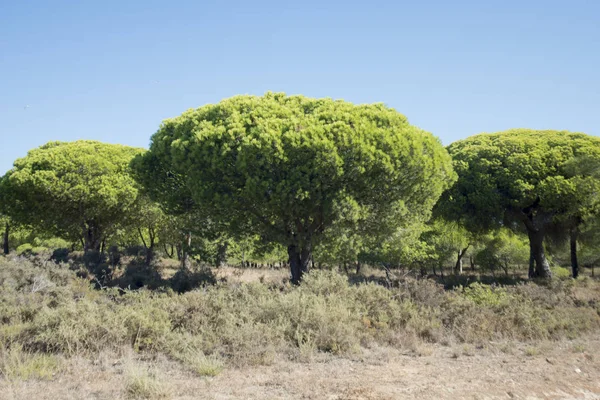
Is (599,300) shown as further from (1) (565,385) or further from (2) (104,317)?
(2) (104,317)

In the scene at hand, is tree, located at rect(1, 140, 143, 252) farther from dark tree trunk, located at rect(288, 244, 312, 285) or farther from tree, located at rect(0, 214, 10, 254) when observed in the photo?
dark tree trunk, located at rect(288, 244, 312, 285)

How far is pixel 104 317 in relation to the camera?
827 cm

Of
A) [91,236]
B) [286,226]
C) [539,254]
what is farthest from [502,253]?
[91,236]

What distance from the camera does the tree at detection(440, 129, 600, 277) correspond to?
68.5ft

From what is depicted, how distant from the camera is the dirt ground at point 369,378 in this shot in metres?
5.85

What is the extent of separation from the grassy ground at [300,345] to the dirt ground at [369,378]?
0.08ft

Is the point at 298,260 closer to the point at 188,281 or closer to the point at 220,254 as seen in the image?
the point at 188,281

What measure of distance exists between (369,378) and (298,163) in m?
→ 9.34

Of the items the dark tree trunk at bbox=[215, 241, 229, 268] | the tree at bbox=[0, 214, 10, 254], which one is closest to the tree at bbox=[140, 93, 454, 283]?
the dark tree trunk at bbox=[215, 241, 229, 268]

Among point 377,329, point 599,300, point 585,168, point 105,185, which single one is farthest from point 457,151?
point 105,185

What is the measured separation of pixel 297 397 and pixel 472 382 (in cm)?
281

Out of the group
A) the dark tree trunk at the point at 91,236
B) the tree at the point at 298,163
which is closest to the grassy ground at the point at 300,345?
the tree at the point at 298,163

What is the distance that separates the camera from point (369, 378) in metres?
6.62

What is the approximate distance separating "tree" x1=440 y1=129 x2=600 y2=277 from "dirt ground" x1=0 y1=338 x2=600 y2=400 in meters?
14.4
